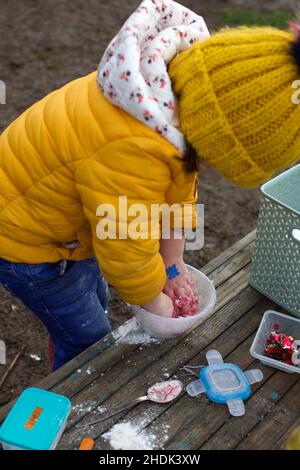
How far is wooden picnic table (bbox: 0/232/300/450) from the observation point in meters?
1.50

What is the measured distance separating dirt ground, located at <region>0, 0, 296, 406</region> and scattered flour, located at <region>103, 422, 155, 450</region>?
887mm

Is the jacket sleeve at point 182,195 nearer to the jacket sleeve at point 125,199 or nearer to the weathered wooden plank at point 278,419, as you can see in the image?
the jacket sleeve at point 125,199

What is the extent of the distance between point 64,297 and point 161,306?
0.29 metres

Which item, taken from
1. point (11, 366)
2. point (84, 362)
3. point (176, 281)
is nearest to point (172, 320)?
point (176, 281)

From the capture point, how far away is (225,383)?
5.32ft

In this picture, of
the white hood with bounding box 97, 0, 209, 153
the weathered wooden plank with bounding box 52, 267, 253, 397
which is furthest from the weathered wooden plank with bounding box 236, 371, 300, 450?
the white hood with bounding box 97, 0, 209, 153

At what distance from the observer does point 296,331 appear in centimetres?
182

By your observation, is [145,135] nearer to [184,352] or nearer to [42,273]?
[42,273]

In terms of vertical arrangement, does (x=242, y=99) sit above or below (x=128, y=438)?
above

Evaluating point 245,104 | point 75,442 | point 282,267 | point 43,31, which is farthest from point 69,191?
point 43,31

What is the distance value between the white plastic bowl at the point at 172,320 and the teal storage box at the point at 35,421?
1.02ft

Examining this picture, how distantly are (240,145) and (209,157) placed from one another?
0.08 m

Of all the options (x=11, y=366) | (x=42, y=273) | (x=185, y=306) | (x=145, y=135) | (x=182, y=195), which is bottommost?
(x=11, y=366)

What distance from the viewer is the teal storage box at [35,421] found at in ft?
4.58
